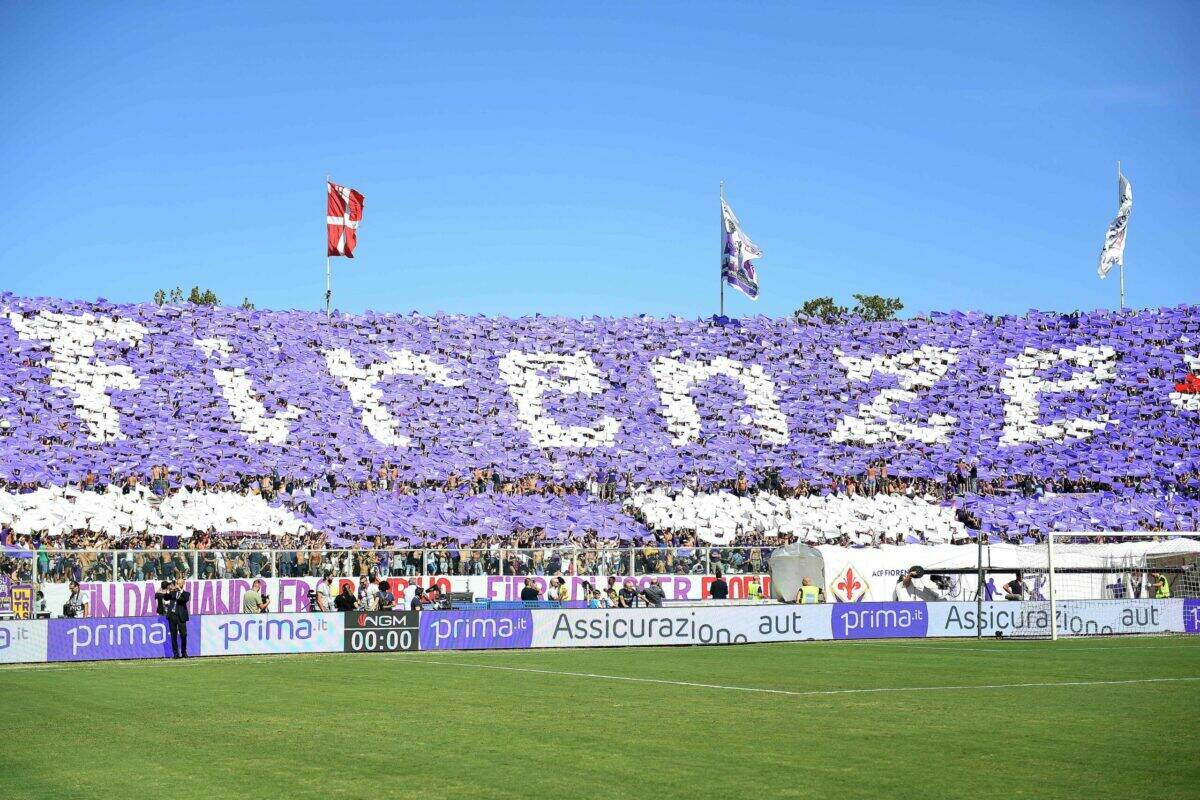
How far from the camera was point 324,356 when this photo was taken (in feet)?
219

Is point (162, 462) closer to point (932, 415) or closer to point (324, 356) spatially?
point (324, 356)

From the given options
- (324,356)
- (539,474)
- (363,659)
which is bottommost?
(363,659)

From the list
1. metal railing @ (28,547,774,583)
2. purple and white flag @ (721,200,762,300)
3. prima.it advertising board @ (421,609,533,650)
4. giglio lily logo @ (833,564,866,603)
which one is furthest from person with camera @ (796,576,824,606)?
purple and white flag @ (721,200,762,300)

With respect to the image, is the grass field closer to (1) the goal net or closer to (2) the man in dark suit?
(2) the man in dark suit

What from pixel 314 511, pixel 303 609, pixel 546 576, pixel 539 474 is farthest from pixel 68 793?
pixel 539 474

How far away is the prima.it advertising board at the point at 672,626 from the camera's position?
127 feet

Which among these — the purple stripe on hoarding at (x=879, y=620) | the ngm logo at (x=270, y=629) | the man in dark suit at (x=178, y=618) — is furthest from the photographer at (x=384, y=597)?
the purple stripe on hoarding at (x=879, y=620)

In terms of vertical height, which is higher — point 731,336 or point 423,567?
point 731,336

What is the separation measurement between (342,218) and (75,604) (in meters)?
36.7

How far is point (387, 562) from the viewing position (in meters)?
47.2

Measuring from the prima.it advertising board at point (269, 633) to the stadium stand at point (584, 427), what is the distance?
50.2 feet

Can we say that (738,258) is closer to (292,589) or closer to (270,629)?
(292,589)

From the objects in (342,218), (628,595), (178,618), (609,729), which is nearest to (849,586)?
(628,595)

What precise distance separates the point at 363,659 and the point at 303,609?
12060mm
